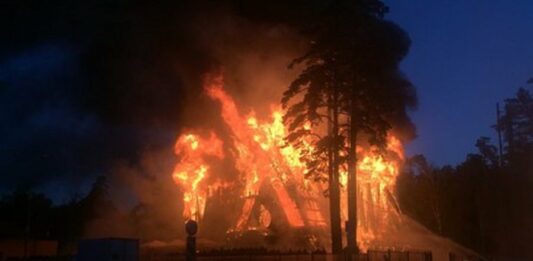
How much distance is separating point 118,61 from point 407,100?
27.4 m

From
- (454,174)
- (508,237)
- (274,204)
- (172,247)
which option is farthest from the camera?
(454,174)

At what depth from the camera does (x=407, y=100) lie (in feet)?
197

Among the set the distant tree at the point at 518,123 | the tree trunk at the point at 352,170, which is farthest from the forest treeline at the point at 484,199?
the tree trunk at the point at 352,170

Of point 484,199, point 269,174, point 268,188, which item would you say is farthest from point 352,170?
point 484,199

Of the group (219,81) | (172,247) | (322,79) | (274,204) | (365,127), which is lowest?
(172,247)

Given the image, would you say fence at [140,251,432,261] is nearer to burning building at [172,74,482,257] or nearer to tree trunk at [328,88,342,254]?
tree trunk at [328,88,342,254]

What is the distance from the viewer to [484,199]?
255ft

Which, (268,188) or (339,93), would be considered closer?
(339,93)

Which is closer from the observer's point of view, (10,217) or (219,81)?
(219,81)

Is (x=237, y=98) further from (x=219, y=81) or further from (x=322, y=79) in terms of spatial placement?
(x=322, y=79)

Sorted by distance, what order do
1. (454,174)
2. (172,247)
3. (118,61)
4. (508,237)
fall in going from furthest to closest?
(454,174)
(508,237)
(118,61)
(172,247)

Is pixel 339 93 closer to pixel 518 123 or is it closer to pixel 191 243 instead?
pixel 191 243

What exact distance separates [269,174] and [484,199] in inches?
1290

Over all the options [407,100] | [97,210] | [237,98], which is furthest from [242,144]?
[97,210]
